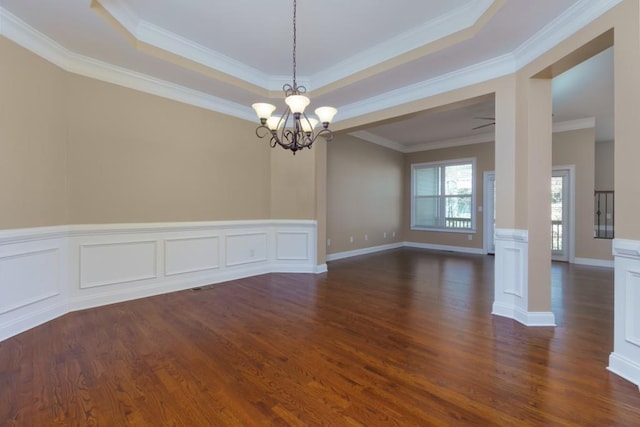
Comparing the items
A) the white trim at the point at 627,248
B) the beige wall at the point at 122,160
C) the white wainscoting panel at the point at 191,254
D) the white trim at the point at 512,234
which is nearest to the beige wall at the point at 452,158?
the beige wall at the point at 122,160

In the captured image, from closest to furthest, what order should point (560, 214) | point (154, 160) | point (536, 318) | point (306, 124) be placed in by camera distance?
1. point (536, 318)
2. point (306, 124)
3. point (154, 160)
4. point (560, 214)

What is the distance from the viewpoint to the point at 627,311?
1904mm

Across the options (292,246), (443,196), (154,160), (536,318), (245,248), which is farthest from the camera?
(443,196)

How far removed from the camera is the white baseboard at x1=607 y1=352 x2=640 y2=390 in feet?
6.04

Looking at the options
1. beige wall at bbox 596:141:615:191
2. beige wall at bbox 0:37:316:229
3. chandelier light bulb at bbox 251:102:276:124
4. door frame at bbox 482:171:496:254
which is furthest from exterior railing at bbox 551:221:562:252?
chandelier light bulb at bbox 251:102:276:124

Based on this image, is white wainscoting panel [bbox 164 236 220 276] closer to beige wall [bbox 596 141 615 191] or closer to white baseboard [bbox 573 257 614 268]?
white baseboard [bbox 573 257 614 268]

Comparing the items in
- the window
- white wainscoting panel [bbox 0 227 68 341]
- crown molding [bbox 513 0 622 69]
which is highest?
crown molding [bbox 513 0 622 69]

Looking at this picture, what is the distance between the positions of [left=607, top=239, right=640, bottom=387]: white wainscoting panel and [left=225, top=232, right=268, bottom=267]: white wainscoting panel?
4.13 m

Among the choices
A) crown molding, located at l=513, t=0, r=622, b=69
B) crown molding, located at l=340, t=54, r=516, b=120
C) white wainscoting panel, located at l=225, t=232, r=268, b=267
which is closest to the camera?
crown molding, located at l=513, t=0, r=622, b=69

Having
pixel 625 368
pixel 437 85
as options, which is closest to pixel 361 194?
pixel 437 85

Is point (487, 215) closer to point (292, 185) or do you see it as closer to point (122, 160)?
point (292, 185)

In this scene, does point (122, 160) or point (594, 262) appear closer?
point (122, 160)

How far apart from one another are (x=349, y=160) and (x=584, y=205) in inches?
188

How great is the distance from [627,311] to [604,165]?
7.77 m
